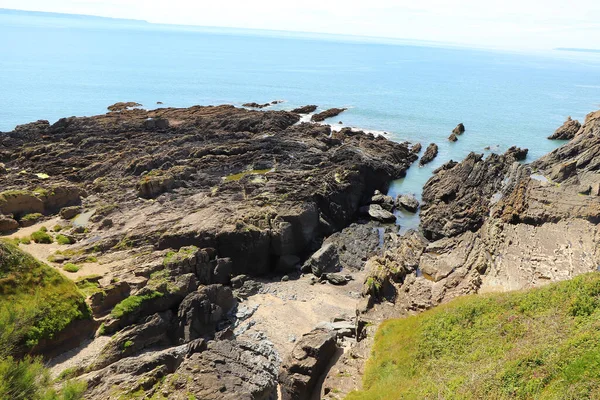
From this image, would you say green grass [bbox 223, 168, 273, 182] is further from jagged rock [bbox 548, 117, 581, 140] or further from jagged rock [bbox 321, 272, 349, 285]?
jagged rock [bbox 548, 117, 581, 140]

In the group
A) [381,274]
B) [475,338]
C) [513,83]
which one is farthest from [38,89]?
[513,83]

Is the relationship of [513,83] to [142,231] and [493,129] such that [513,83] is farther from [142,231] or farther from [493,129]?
[142,231]

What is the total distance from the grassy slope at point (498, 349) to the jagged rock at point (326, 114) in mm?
68361

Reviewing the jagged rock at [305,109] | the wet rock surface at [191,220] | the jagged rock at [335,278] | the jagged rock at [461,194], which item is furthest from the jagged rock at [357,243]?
the jagged rock at [305,109]

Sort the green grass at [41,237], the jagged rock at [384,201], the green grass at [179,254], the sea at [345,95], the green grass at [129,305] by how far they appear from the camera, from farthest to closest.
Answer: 1. the sea at [345,95]
2. the jagged rock at [384,201]
3. the green grass at [41,237]
4. the green grass at [179,254]
5. the green grass at [129,305]

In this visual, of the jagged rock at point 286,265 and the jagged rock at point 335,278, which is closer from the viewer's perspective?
the jagged rock at point 335,278

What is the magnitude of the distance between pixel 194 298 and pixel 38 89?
10993cm

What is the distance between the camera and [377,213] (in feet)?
151

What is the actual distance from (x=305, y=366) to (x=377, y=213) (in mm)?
27370

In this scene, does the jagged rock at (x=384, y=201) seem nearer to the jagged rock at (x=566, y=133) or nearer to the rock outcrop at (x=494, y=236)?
the rock outcrop at (x=494, y=236)

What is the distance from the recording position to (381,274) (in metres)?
28.3

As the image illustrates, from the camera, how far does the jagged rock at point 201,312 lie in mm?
25047

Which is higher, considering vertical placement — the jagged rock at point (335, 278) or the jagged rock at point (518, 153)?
the jagged rock at point (518, 153)

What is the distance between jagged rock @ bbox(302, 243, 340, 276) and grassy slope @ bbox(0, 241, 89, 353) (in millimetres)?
18408
